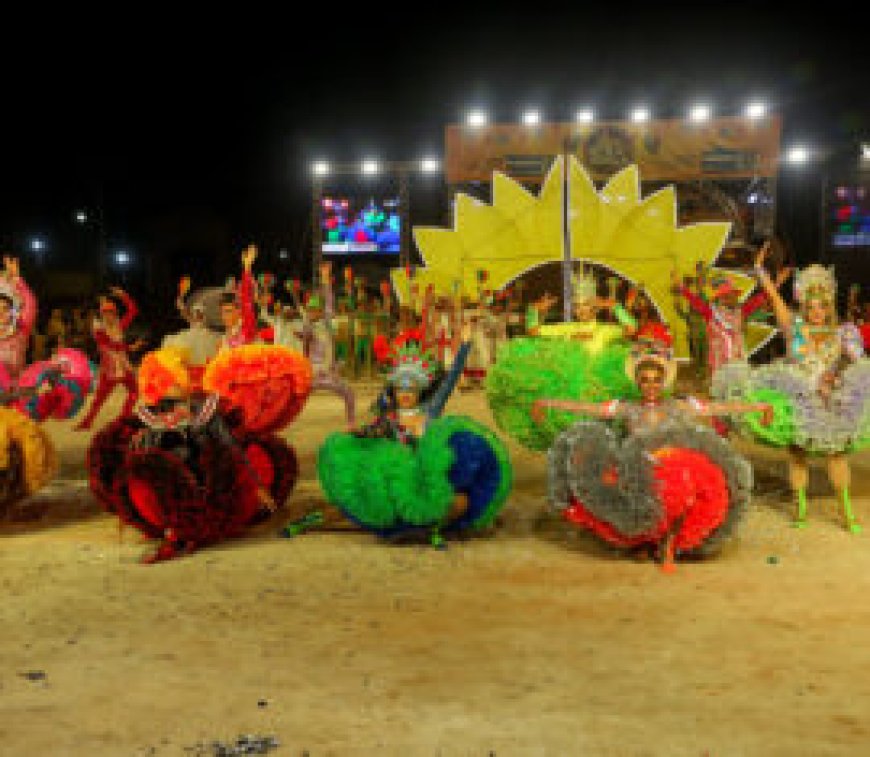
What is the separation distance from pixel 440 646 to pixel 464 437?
1.81m

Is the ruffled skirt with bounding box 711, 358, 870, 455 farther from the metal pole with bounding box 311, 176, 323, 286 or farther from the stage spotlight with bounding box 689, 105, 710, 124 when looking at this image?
the metal pole with bounding box 311, 176, 323, 286

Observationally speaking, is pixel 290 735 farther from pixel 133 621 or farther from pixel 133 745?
pixel 133 621

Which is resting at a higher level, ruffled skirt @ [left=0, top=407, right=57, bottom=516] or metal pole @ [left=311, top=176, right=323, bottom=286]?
metal pole @ [left=311, top=176, right=323, bottom=286]

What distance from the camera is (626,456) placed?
552cm

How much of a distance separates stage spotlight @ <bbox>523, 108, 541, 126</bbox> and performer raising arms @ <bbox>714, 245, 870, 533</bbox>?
41.1 ft

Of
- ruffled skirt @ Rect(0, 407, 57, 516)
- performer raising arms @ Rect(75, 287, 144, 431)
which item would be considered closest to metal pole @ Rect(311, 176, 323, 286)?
Result: performer raising arms @ Rect(75, 287, 144, 431)

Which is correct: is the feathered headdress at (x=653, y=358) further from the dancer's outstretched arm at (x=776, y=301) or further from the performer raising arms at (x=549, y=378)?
the dancer's outstretched arm at (x=776, y=301)

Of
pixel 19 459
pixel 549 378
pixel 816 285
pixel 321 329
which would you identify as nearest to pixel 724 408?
pixel 816 285

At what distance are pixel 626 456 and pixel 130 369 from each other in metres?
7.74

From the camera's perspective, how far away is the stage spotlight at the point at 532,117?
1853 centimetres

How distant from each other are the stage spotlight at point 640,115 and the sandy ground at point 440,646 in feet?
43.1

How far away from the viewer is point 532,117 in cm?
1856

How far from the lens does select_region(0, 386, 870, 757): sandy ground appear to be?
3.48 meters

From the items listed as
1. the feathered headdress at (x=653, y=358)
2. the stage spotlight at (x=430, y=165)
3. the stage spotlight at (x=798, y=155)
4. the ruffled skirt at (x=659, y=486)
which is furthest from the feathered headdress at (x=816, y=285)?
the stage spotlight at (x=430, y=165)
